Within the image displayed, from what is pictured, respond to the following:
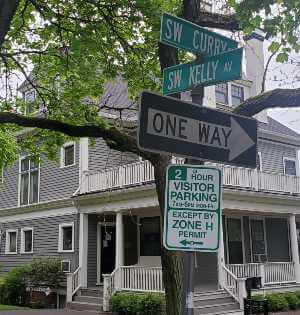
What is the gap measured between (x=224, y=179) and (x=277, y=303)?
4.67m

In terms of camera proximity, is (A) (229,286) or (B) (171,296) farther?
(A) (229,286)

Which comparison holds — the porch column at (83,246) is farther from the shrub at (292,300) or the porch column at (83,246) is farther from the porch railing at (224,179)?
the shrub at (292,300)

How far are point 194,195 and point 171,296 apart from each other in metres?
3.20

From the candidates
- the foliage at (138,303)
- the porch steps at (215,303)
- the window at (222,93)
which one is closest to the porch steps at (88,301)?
the foliage at (138,303)

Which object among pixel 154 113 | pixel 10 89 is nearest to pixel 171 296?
pixel 154 113

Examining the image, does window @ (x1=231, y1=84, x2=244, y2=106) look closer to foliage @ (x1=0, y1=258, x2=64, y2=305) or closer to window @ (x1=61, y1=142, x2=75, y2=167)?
window @ (x1=61, y1=142, x2=75, y2=167)

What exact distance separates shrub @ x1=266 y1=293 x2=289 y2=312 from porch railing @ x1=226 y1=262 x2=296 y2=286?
71 centimetres

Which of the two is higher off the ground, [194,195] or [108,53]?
[108,53]

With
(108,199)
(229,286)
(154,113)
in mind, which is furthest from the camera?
(108,199)

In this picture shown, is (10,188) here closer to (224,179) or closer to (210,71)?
(224,179)

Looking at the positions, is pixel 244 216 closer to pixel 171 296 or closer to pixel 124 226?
pixel 124 226

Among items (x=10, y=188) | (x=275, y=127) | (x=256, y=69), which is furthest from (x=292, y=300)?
(x=10, y=188)

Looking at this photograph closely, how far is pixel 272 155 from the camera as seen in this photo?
25.8 meters

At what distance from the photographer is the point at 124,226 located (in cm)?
2142
